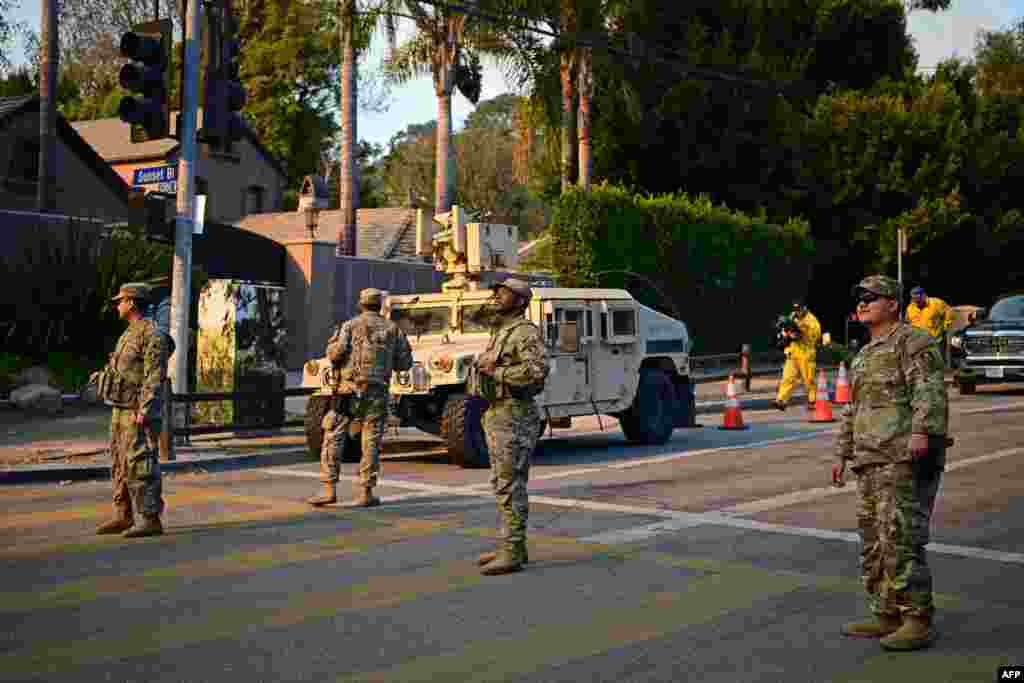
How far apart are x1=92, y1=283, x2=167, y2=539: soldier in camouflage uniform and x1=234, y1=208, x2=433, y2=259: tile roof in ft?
91.6

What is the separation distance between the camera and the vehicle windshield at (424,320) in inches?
570

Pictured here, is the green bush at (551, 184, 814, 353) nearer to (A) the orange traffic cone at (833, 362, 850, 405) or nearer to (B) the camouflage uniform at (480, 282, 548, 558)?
(A) the orange traffic cone at (833, 362, 850, 405)

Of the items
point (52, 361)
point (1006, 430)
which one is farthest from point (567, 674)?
point (52, 361)

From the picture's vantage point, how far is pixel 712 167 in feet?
123

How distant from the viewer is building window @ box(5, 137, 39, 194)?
3341cm

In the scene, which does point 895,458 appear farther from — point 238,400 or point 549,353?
point 238,400

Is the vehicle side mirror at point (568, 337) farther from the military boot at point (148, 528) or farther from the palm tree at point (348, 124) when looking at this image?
the palm tree at point (348, 124)

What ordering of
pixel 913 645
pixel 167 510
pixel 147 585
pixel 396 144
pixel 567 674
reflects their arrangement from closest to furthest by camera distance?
1. pixel 567 674
2. pixel 913 645
3. pixel 147 585
4. pixel 167 510
5. pixel 396 144

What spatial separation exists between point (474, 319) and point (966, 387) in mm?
13086

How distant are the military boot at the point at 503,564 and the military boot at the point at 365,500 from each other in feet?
9.72

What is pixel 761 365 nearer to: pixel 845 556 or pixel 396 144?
pixel 845 556

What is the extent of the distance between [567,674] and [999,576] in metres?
3.46

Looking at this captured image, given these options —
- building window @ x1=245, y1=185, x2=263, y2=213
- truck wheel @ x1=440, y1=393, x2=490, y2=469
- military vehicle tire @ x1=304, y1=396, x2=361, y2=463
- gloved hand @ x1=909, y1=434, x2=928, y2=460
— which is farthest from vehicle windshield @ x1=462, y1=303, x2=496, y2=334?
building window @ x1=245, y1=185, x2=263, y2=213

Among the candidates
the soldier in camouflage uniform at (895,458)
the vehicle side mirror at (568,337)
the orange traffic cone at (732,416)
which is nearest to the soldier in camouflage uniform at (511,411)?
the soldier in camouflage uniform at (895,458)
